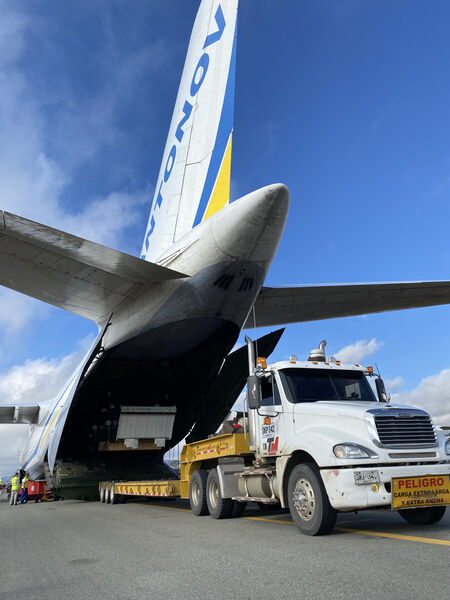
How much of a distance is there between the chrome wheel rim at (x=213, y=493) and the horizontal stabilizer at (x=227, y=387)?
20.5ft

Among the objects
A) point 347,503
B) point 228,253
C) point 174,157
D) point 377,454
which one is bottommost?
point 347,503

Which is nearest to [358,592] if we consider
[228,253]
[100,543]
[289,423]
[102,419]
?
[289,423]

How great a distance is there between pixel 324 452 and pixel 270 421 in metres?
1.62

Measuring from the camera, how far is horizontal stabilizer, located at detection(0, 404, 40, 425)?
28.6 meters

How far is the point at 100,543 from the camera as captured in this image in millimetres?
6672

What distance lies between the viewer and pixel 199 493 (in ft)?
31.1

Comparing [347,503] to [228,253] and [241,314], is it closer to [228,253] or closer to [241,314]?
[228,253]

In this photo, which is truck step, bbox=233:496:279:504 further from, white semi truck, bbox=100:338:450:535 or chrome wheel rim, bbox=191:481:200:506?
chrome wheel rim, bbox=191:481:200:506

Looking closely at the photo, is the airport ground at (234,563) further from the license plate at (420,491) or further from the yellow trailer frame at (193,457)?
the yellow trailer frame at (193,457)

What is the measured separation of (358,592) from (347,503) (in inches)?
87.5

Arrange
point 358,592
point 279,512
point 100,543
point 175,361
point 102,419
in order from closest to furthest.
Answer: point 358,592 → point 100,543 → point 279,512 → point 175,361 → point 102,419

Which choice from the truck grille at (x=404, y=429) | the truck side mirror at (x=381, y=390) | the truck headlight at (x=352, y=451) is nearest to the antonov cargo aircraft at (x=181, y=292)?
the truck side mirror at (x=381, y=390)

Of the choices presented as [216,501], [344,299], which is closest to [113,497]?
[216,501]

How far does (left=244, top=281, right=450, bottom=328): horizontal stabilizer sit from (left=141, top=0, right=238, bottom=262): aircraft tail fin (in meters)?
2.78
